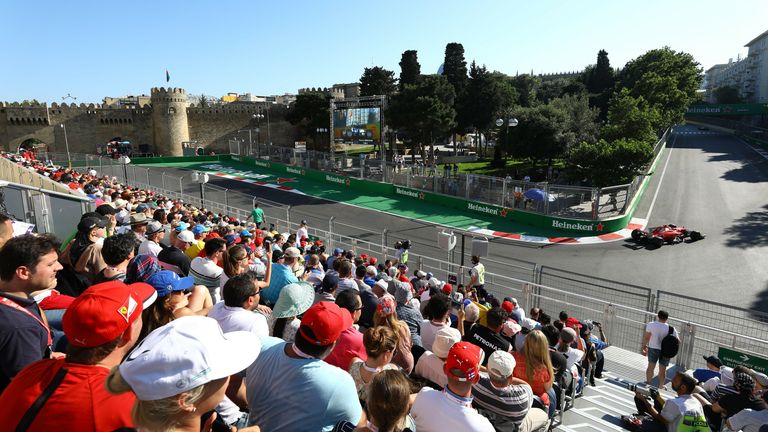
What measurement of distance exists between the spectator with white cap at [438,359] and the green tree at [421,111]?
37.9 metres

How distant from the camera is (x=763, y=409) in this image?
5363 millimetres

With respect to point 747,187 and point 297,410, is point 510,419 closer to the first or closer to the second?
point 297,410

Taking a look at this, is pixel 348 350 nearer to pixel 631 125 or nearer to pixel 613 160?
pixel 613 160

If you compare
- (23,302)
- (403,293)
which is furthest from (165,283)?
(403,293)

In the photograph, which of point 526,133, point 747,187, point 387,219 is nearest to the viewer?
point 387,219

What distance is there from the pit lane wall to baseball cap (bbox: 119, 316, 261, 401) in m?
23.5

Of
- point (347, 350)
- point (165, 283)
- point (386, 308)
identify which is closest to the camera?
point (165, 283)

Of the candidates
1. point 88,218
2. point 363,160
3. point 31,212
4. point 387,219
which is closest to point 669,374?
point 88,218

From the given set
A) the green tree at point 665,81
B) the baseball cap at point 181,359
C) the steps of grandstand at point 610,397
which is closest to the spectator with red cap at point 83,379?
the baseball cap at point 181,359

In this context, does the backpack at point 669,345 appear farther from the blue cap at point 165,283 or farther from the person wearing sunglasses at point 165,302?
the blue cap at point 165,283

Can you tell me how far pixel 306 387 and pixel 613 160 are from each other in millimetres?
27662

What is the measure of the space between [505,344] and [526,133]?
34562 millimetres

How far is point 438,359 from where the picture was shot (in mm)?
4262

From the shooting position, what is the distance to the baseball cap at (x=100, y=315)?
224cm
